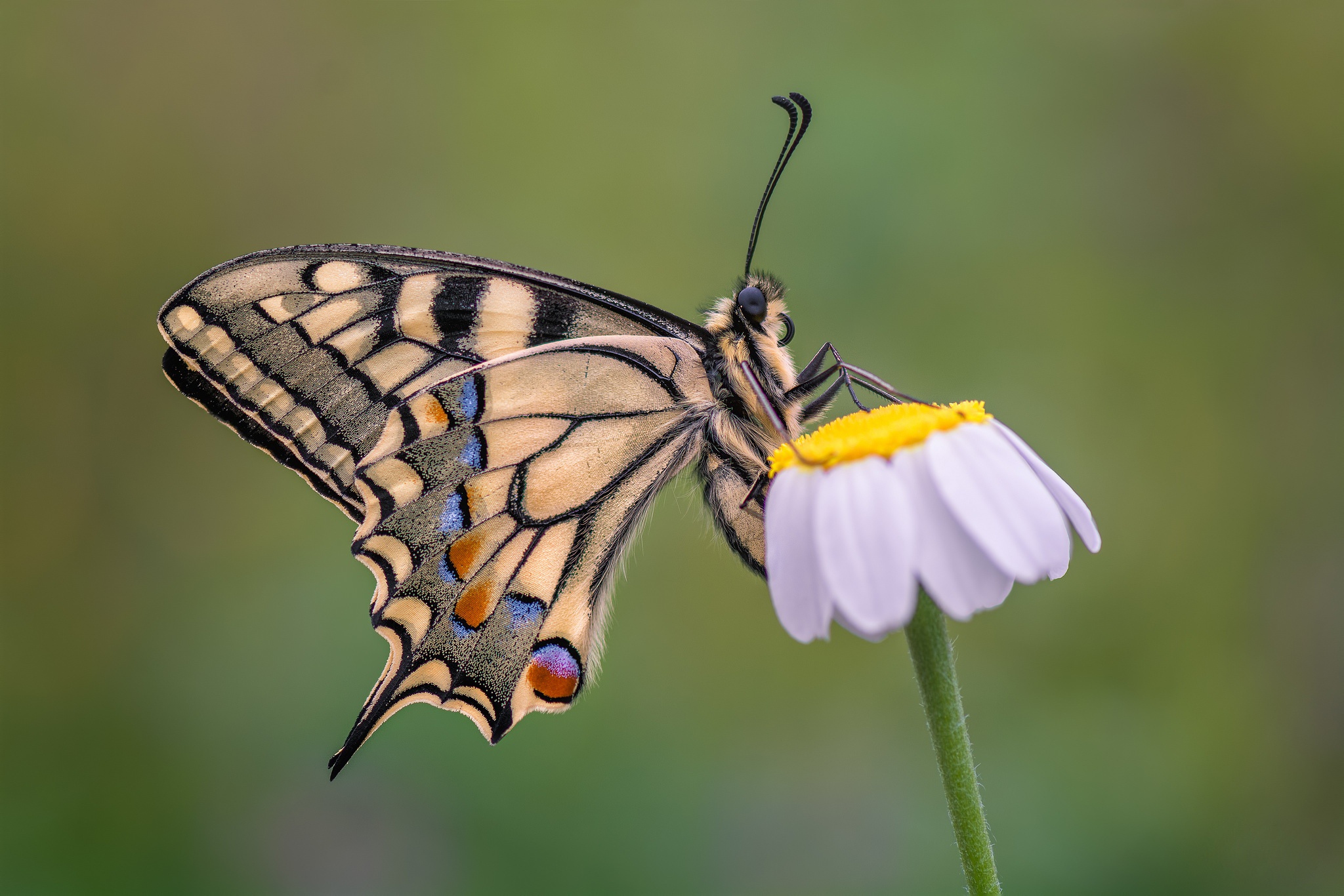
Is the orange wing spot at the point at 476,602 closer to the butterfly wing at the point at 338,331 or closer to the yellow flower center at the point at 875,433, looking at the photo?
the butterfly wing at the point at 338,331

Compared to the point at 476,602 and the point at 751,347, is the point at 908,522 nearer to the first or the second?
the point at 751,347

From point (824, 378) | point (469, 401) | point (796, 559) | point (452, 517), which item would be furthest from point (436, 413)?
point (796, 559)

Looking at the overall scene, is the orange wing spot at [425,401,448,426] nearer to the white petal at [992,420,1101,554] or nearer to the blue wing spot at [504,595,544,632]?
the blue wing spot at [504,595,544,632]

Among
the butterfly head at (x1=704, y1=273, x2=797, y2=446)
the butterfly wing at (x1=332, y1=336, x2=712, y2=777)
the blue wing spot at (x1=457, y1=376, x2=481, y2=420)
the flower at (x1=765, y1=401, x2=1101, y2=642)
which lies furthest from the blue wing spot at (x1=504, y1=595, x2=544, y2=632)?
the flower at (x1=765, y1=401, x2=1101, y2=642)

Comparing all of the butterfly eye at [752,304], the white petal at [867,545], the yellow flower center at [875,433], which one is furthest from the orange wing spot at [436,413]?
the white petal at [867,545]

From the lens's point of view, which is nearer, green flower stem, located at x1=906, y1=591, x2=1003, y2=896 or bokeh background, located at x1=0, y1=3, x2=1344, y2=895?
green flower stem, located at x1=906, y1=591, x2=1003, y2=896
